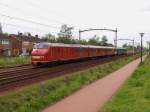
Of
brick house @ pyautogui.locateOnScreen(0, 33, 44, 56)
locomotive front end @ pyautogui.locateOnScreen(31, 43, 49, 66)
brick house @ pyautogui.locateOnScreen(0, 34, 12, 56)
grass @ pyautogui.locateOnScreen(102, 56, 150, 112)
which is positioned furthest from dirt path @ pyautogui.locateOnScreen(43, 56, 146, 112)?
brick house @ pyautogui.locateOnScreen(0, 33, 44, 56)

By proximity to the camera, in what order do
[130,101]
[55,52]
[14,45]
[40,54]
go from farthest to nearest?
[14,45], [55,52], [40,54], [130,101]

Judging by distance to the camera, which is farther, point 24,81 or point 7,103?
point 24,81

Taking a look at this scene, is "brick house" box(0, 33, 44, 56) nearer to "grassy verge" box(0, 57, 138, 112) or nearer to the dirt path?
"grassy verge" box(0, 57, 138, 112)

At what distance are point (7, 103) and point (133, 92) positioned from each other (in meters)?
6.98

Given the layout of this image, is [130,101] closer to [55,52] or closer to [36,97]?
[36,97]

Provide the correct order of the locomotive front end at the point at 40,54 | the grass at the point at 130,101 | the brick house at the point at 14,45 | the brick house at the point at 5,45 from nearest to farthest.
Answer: the grass at the point at 130,101
the locomotive front end at the point at 40,54
the brick house at the point at 5,45
the brick house at the point at 14,45

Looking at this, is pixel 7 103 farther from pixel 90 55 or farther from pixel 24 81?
pixel 90 55

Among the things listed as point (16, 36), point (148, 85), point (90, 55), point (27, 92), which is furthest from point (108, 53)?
point (27, 92)

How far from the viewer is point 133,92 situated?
61.7 ft

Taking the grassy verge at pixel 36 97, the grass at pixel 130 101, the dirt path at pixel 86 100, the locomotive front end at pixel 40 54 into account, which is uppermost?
the locomotive front end at pixel 40 54

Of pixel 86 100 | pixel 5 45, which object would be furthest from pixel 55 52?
pixel 5 45

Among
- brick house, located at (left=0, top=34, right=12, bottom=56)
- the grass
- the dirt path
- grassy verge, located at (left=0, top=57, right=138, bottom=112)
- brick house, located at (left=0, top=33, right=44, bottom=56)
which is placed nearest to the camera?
the grass

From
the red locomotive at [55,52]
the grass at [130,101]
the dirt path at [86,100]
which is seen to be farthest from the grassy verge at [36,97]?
the red locomotive at [55,52]

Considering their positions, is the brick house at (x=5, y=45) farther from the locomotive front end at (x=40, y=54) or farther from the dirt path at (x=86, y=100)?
the dirt path at (x=86, y=100)
